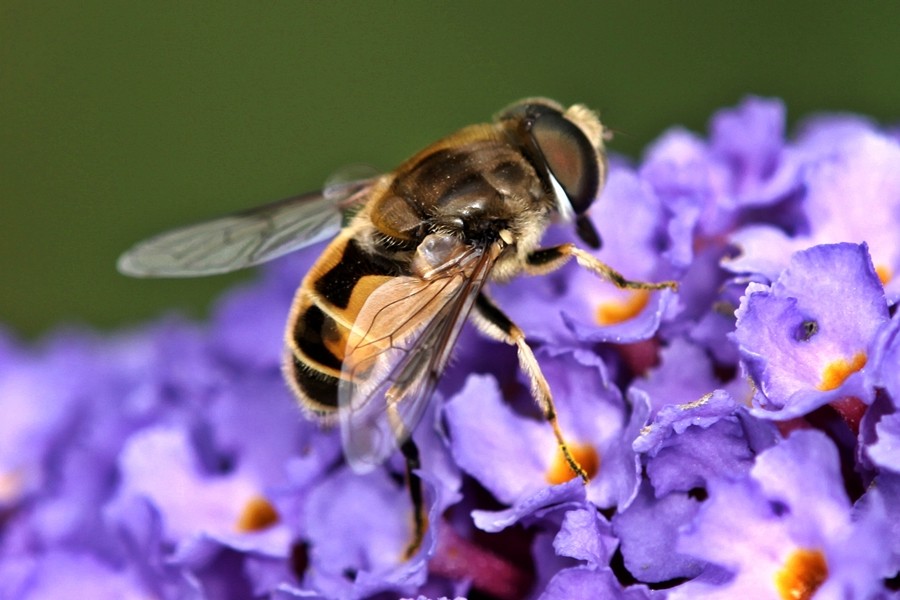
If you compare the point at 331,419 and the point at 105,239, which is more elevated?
the point at 331,419

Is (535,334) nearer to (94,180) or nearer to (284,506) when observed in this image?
(284,506)

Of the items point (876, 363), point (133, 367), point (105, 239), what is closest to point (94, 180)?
point (105, 239)

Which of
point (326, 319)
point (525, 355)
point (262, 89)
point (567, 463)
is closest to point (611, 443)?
→ point (567, 463)

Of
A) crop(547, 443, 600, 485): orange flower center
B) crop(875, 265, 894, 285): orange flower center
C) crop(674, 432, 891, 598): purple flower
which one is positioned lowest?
crop(547, 443, 600, 485): orange flower center

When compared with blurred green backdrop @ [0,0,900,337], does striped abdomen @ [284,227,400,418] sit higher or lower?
higher

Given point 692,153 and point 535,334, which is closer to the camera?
point 535,334

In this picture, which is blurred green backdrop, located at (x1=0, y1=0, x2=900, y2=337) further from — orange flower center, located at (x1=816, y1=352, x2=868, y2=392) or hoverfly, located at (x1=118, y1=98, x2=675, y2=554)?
orange flower center, located at (x1=816, y1=352, x2=868, y2=392)

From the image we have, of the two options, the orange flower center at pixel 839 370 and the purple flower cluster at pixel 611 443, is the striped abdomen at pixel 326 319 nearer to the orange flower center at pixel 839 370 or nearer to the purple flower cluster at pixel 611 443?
the purple flower cluster at pixel 611 443

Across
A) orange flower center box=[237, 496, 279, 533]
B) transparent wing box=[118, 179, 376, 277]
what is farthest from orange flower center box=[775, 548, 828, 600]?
transparent wing box=[118, 179, 376, 277]
